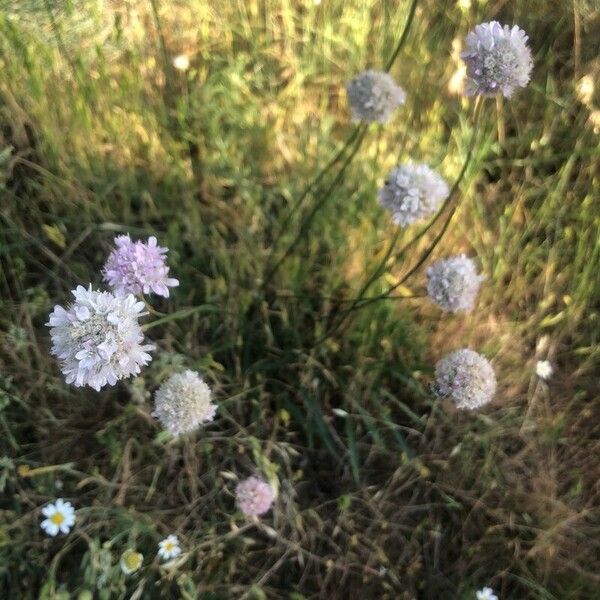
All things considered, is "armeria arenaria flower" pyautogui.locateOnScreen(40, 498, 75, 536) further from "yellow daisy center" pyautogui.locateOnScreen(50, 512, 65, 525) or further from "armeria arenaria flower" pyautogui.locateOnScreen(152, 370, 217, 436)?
"armeria arenaria flower" pyautogui.locateOnScreen(152, 370, 217, 436)

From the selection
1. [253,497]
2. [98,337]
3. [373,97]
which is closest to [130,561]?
[253,497]

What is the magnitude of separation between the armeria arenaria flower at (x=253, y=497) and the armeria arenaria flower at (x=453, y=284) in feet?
1.68

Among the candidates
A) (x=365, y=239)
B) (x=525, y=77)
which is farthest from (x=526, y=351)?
(x=525, y=77)

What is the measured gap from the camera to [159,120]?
175cm

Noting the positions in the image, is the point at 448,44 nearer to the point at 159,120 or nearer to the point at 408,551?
the point at 159,120

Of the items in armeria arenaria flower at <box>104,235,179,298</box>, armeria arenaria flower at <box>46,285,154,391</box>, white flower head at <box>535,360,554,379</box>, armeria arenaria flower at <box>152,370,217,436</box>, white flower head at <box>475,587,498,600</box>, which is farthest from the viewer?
white flower head at <box>535,360,554,379</box>

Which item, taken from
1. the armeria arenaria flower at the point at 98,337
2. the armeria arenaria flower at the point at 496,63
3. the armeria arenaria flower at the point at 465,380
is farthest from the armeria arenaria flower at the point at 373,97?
the armeria arenaria flower at the point at 98,337

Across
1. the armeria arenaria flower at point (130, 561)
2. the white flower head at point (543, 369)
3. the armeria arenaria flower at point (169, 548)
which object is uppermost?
the white flower head at point (543, 369)

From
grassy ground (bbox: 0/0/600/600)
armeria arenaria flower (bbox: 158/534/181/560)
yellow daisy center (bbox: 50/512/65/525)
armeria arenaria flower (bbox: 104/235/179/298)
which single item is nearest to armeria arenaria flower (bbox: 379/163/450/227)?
grassy ground (bbox: 0/0/600/600)

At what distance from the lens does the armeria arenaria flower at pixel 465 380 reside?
4.03 feet

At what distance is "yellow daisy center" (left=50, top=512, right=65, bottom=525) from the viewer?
1.25 metres

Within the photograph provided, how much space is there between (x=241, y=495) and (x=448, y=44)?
Result: 1464mm

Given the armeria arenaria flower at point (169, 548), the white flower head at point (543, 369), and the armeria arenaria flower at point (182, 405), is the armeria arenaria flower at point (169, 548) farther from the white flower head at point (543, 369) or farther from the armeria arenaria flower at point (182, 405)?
the white flower head at point (543, 369)

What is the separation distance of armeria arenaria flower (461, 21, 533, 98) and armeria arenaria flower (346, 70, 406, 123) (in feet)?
0.69
